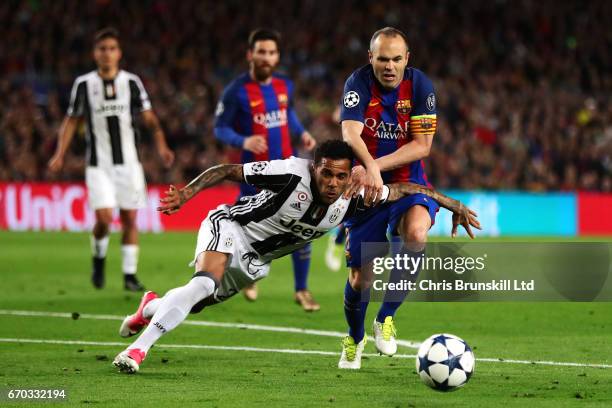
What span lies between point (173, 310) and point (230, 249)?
0.58m

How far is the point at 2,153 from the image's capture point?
77.0 feet

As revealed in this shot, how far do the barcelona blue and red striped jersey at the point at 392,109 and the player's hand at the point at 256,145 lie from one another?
2994mm

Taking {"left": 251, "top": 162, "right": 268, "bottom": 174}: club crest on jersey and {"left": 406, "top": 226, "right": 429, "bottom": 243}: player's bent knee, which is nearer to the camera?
{"left": 251, "top": 162, "right": 268, "bottom": 174}: club crest on jersey

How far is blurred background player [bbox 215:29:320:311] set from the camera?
1110 cm

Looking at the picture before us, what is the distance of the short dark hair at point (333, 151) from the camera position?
22.3ft

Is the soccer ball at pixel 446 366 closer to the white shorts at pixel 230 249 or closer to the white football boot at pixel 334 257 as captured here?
the white shorts at pixel 230 249

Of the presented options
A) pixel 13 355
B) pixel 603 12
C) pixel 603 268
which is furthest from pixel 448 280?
pixel 603 12

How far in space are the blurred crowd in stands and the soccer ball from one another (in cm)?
1720

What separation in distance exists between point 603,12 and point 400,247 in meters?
25.3

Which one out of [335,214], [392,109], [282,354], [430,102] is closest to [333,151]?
[335,214]

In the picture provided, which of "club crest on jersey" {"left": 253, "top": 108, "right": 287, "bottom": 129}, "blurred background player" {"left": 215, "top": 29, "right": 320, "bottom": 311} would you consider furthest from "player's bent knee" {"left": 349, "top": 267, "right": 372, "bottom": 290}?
"club crest on jersey" {"left": 253, "top": 108, "right": 287, "bottom": 129}

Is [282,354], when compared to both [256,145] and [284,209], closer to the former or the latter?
[284,209]

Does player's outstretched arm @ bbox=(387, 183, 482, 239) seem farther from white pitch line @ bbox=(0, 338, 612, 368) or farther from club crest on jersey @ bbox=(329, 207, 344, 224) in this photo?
white pitch line @ bbox=(0, 338, 612, 368)

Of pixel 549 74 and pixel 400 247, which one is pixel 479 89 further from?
pixel 400 247
